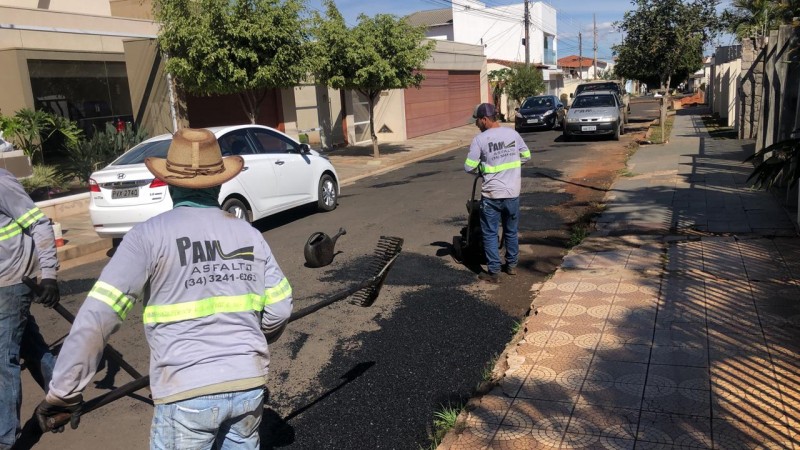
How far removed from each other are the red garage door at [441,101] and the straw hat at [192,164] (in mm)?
23808

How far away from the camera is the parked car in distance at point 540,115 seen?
26.3 meters

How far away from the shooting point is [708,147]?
1680 cm

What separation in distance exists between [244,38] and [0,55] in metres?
4.24

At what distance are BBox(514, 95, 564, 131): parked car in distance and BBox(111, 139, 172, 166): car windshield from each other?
64.4ft

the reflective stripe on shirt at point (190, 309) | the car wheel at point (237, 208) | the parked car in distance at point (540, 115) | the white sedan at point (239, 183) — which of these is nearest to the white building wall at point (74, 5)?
the white sedan at point (239, 183)

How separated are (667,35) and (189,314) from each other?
73.3ft

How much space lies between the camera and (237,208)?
8.73 metres

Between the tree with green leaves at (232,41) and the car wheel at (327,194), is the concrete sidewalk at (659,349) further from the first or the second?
the tree with green leaves at (232,41)

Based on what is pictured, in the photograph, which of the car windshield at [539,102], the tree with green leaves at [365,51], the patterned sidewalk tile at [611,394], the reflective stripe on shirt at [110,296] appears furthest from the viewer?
the car windshield at [539,102]

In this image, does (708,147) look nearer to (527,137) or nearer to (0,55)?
(527,137)

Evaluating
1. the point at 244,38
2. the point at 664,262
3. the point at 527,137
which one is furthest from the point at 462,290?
the point at 527,137

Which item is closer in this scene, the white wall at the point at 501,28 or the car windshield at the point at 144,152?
the car windshield at the point at 144,152

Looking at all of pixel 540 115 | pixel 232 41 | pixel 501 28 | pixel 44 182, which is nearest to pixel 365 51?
pixel 232 41

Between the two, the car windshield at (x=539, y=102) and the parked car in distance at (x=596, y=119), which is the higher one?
the car windshield at (x=539, y=102)
